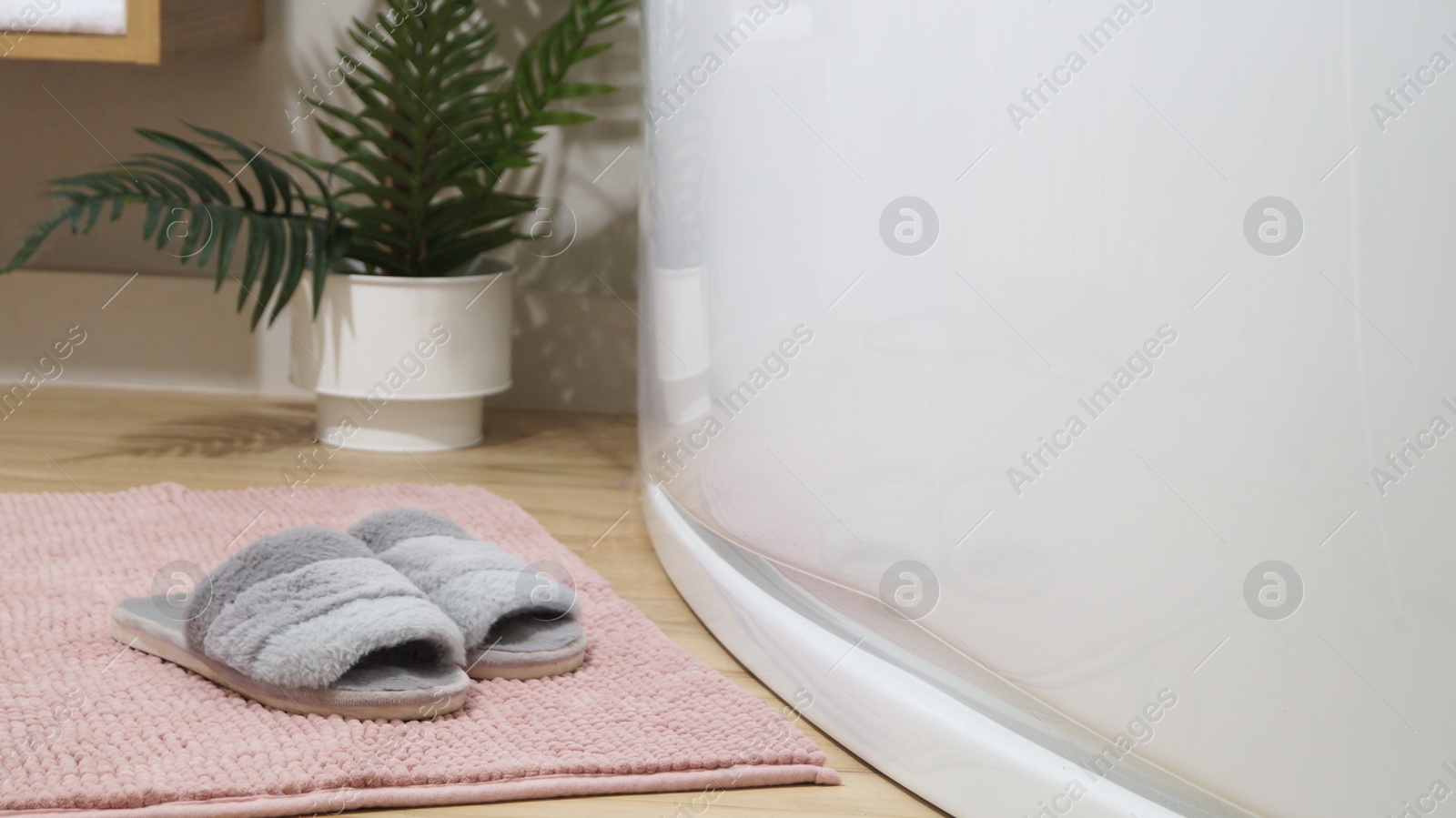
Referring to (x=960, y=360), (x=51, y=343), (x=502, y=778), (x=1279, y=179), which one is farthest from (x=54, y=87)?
(x=1279, y=179)

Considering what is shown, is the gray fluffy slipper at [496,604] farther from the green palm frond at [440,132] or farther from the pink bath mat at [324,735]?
the green palm frond at [440,132]

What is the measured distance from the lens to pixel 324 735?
0.73m

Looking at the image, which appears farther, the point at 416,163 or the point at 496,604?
the point at 416,163

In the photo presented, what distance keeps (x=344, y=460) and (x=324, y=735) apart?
0.74 meters

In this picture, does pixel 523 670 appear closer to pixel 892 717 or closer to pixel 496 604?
pixel 496 604

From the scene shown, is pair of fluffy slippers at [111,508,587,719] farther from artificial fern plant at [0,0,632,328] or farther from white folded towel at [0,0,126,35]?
white folded towel at [0,0,126,35]

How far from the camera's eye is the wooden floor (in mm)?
Answer: 1139

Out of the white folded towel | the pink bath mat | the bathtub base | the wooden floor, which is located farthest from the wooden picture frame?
the bathtub base

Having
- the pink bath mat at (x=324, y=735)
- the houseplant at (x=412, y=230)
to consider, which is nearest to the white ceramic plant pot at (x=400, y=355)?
the houseplant at (x=412, y=230)

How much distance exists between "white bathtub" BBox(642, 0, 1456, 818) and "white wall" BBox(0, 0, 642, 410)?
888 mm

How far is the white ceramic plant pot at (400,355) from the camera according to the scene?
143cm

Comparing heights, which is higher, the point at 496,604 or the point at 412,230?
the point at 412,230

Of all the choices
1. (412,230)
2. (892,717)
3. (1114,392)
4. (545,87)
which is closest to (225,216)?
(412,230)

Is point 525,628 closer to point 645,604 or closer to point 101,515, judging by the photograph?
point 645,604
